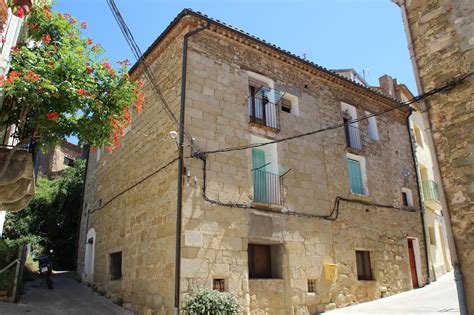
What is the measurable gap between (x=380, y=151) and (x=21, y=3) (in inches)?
480

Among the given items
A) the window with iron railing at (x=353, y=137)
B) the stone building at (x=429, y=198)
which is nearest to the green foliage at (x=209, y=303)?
the window with iron railing at (x=353, y=137)

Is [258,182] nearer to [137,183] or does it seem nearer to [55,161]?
[137,183]

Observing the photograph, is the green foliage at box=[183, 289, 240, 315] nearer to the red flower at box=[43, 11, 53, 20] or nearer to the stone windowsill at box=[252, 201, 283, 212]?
the stone windowsill at box=[252, 201, 283, 212]

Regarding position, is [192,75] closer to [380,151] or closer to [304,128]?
[304,128]

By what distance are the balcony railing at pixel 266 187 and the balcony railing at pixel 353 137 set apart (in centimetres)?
375

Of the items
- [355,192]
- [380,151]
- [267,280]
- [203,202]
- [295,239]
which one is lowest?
[267,280]

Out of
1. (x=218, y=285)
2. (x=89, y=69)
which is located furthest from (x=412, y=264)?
(x=89, y=69)

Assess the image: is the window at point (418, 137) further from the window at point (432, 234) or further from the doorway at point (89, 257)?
the doorway at point (89, 257)

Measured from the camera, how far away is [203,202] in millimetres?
8742

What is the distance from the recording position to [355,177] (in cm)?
1241

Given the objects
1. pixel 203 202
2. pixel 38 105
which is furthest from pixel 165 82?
pixel 38 105

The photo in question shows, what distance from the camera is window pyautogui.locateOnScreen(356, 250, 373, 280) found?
451 inches

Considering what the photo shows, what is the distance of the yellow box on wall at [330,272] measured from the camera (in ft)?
33.3

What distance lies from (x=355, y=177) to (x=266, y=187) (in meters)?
3.83
